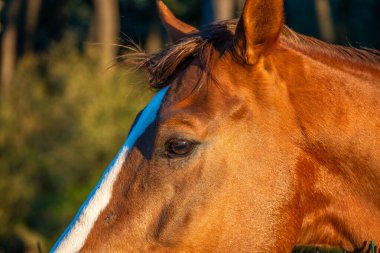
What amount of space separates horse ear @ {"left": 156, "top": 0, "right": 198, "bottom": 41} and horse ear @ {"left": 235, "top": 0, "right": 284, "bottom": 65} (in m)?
0.82

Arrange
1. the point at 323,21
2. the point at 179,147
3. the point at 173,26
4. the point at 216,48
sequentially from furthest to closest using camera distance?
the point at 323,21
the point at 173,26
the point at 216,48
the point at 179,147

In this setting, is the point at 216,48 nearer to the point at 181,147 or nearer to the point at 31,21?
the point at 181,147

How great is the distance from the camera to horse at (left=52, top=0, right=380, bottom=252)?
11.2 ft

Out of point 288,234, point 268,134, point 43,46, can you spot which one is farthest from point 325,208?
point 43,46

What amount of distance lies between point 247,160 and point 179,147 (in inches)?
12.8

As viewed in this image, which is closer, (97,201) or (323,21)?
(97,201)

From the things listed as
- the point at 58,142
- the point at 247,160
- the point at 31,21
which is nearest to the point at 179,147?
the point at 247,160

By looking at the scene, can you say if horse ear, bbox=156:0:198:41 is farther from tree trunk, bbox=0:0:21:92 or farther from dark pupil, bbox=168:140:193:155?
tree trunk, bbox=0:0:21:92

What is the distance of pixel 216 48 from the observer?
3.71 metres

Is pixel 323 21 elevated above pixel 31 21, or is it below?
below

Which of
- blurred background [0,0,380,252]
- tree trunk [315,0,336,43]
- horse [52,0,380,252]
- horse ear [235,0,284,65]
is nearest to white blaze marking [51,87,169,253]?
horse [52,0,380,252]


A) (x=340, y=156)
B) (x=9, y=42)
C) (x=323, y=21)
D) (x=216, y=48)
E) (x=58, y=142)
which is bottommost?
(x=323, y=21)

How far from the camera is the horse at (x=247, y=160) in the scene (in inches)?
135

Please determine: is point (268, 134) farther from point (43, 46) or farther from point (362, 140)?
point (43, 46)
